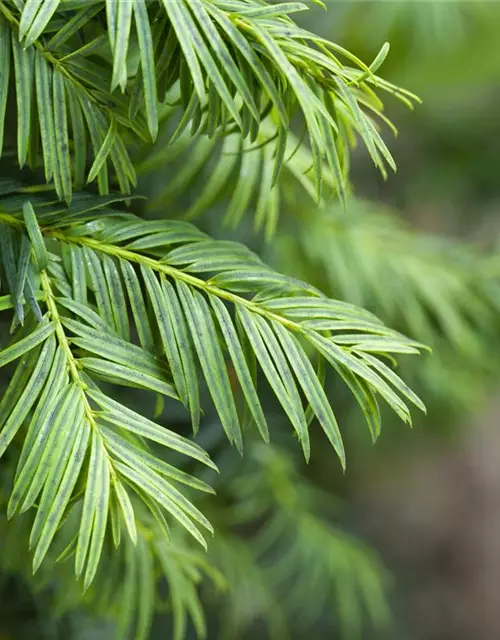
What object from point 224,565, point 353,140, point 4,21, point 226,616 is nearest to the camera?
point 4,21

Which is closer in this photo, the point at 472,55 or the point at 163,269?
the point at 163,269

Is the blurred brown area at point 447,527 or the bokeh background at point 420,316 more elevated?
the bokeh background at point 420,316

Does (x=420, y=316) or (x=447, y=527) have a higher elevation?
(x=420, y=316)

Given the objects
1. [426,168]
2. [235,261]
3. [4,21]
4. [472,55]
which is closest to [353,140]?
[235,261]

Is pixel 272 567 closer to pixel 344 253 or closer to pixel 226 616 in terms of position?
pixel 226 616

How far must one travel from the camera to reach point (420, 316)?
0.87 meters

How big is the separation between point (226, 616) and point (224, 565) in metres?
0.16

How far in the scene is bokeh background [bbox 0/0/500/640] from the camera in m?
0.87

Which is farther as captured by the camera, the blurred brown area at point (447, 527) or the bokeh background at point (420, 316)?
the blurred brown area at point (447, 527)

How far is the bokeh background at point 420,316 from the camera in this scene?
87cm

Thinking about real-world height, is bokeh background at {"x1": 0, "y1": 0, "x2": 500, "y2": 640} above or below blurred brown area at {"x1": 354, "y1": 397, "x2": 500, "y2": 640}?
above

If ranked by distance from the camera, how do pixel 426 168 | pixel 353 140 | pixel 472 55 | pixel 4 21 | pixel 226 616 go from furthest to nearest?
pixel 426 168 < pixel 472 55 < pixel 226 616 < pixel 353 140 < pixel 4 21

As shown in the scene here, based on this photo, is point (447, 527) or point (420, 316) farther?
point (447, 527)

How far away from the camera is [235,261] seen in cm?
46
